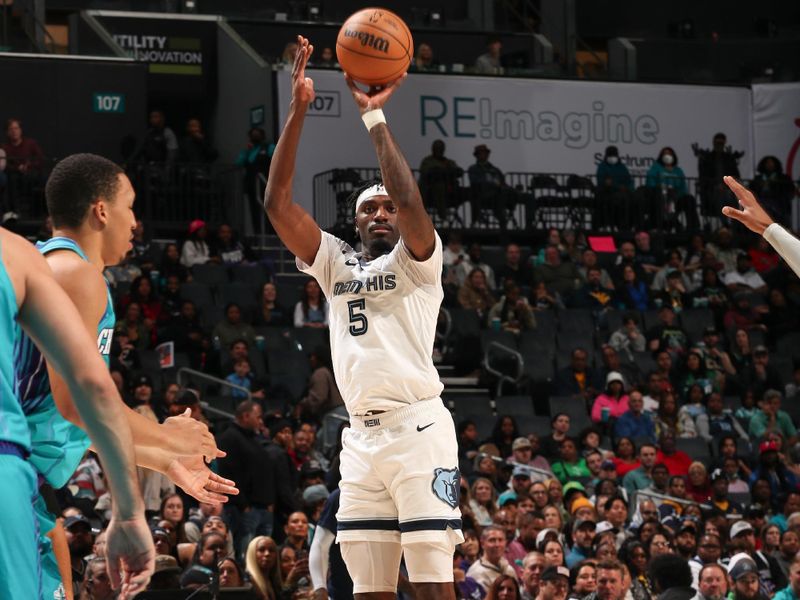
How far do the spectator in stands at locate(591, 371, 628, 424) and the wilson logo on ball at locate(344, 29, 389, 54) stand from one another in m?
12.0

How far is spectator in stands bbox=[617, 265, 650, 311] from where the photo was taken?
2131 cm

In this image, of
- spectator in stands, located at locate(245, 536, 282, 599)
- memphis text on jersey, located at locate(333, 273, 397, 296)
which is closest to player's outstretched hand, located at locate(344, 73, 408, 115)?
memphis text on jersey, located at locate(333, 273, 397, 296)

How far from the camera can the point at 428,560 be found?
616cm

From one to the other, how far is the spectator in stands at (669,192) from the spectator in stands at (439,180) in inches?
143

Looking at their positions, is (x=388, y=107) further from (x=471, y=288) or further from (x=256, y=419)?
(x=256, y=419)

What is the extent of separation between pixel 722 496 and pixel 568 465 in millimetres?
1802

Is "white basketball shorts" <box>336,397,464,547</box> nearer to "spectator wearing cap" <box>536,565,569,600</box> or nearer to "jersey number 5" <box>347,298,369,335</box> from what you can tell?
"jersey number 5" <box>347,298,369,335</box>

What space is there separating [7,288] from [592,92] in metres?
22.6

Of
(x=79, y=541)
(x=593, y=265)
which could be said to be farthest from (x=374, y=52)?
(x=593, y=265)

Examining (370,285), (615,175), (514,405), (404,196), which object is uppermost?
(615,175)

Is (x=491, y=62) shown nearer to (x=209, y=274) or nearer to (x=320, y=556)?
(x=209, y=274)

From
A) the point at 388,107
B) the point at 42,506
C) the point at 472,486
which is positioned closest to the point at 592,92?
the point at 388,107

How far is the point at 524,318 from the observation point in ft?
64.6

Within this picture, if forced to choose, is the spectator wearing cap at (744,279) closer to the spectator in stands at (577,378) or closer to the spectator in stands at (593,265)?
the spectator in stands at (593,265)
